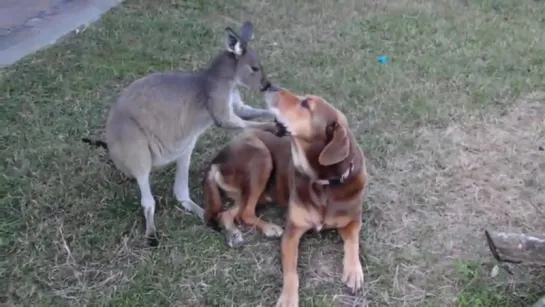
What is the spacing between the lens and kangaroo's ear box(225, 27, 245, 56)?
4.13m

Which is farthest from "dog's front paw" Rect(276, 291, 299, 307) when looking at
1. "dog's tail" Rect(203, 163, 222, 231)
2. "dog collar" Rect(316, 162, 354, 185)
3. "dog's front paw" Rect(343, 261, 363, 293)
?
"dog's tail" Rect(203, 163, 222, 231)

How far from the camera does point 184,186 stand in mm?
4223

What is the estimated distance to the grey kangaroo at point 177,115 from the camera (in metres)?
3.80

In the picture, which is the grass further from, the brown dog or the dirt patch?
the brown dog

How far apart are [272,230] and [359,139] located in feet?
4.06

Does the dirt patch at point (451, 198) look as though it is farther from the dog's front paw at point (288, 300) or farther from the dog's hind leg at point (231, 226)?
the dog's hind leg at point (231, 226)

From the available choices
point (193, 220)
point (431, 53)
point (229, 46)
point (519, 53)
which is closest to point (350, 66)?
point (431, 53)

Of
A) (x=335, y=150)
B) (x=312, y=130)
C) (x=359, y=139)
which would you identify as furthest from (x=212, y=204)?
(x=359, y=139)

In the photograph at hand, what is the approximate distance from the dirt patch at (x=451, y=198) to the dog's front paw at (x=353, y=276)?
0.16m

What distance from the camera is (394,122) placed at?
5203 millimetres

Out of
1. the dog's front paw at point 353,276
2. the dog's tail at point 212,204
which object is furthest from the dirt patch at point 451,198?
the dog's tail at point 212,204

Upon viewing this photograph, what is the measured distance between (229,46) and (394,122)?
1.59m

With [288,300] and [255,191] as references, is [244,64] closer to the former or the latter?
[255,191]

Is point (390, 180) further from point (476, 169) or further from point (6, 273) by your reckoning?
point (6, 273)
